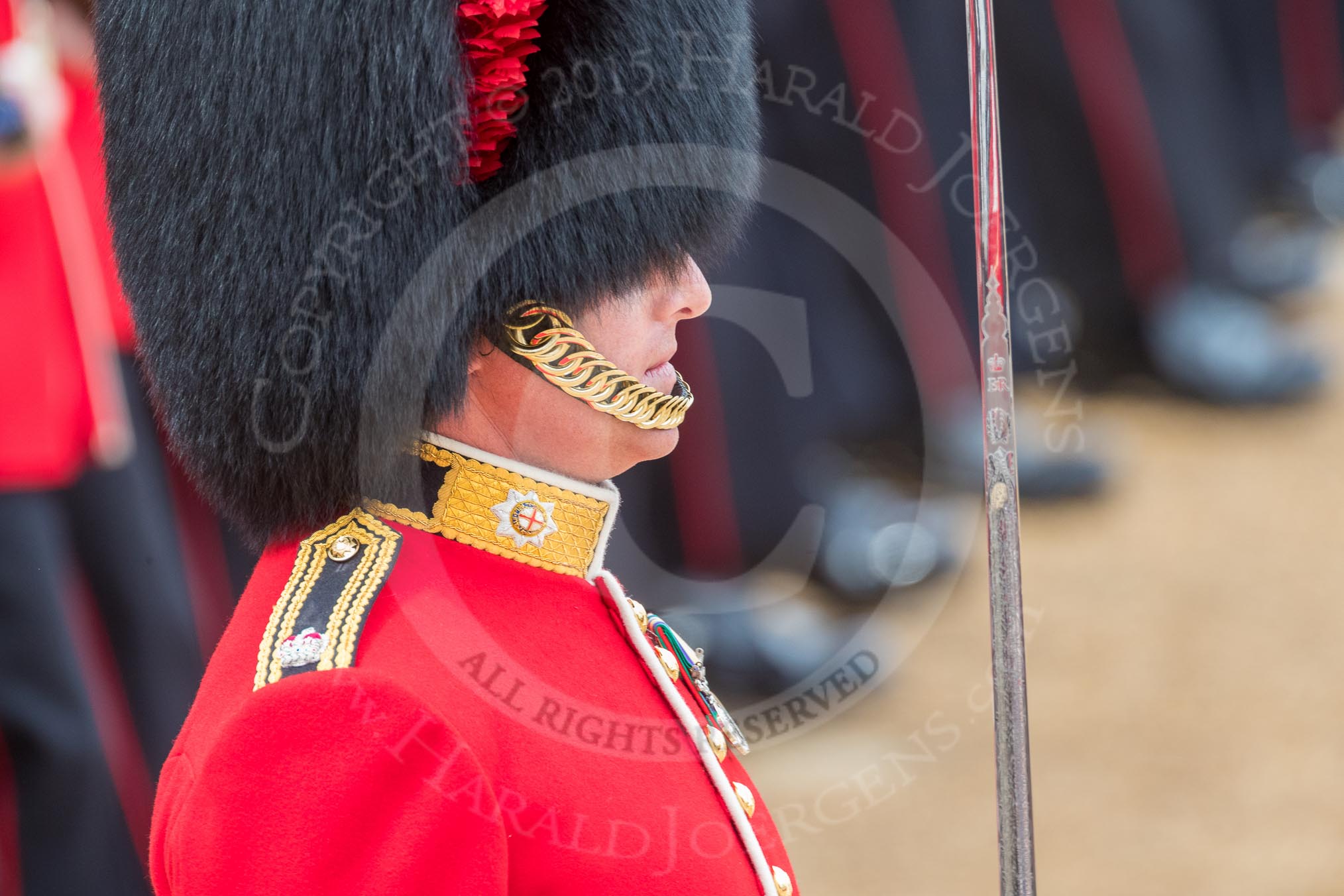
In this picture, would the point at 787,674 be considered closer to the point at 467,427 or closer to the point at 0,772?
the point at 0,772

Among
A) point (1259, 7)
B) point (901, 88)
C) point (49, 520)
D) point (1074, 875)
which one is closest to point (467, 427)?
Result: point (49, 520)

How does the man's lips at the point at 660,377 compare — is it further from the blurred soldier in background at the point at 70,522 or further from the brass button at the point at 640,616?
the blurred soldier in background at the point at 70,522

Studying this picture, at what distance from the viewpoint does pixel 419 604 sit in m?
0.87

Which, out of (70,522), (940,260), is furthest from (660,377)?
(940,260)

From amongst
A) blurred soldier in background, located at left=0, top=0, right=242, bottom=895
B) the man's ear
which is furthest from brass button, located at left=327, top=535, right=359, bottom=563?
blurred soldier in background, located at left=0, top=0, right=242, bottom=895

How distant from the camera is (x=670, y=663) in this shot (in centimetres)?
A: 104

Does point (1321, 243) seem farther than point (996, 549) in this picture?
→ Yes

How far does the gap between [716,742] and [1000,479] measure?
29 centimetres

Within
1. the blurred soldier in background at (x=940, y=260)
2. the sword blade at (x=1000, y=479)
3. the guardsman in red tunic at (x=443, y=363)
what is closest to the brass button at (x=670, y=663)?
the guardsman in red tunic at (x=443, y=363)

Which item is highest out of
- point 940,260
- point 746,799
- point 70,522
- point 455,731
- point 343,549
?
point 940,260

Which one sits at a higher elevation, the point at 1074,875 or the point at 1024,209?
the point at 1024,209

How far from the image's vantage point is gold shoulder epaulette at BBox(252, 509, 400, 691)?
2.61 feet

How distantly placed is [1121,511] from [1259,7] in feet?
4.84

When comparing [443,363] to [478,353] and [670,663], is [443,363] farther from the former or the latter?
[670,663]
